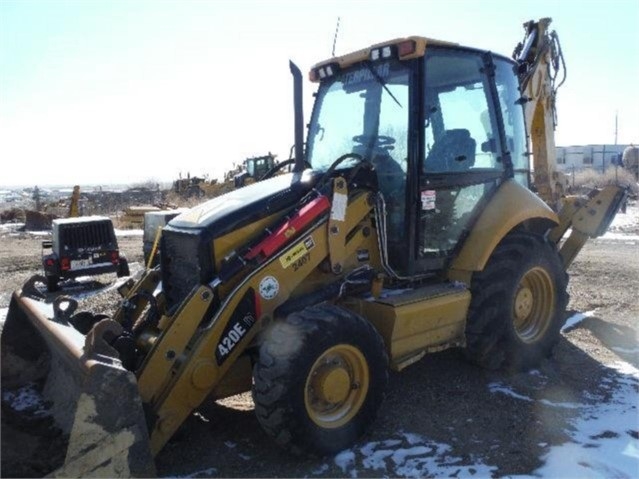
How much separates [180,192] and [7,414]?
1151 inches

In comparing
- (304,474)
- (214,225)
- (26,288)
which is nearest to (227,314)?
(214,225)

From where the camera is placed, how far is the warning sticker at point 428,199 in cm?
450

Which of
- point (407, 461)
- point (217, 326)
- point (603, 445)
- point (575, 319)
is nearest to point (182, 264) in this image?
point (217, 326)

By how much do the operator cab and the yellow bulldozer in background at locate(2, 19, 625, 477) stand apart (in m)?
0.01

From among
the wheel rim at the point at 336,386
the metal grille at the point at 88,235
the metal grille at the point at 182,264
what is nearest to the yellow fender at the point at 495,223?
the wheel rim at the point at 336,386

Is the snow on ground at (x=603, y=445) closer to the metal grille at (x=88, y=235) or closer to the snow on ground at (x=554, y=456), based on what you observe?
the snow on ground at (x=554, y=456)

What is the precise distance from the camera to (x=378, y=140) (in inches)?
184

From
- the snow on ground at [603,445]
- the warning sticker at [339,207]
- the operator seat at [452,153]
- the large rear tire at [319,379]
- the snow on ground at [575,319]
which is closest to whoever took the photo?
the large rear tire at [319,379]

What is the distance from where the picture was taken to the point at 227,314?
3576 millimetres

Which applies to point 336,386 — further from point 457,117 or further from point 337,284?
point 457,117

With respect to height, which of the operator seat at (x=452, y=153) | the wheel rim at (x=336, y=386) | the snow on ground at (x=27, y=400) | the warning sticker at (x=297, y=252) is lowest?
the snow on ground at (x=27, y=400)

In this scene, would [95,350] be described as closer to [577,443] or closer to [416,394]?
[416,394]

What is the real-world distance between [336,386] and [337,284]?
0.78 metres

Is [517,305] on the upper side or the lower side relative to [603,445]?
upper
